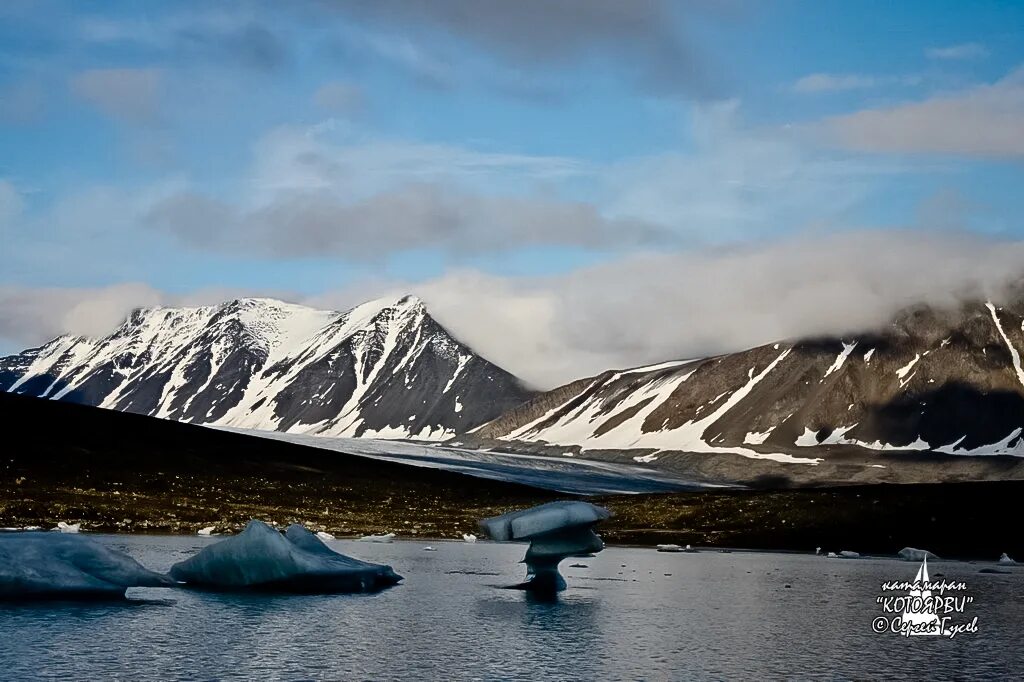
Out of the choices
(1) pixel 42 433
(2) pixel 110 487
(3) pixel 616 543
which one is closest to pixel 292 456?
(1) pixel 42 433

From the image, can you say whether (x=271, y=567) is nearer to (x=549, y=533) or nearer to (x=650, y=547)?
(x=549, y=533)

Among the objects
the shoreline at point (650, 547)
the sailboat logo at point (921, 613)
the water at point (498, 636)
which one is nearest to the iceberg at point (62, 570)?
the water at point (498, 636)

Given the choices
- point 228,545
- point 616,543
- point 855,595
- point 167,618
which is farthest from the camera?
point 616,543

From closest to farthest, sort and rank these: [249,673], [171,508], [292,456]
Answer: [249,673] < [171,508] < [292,456]

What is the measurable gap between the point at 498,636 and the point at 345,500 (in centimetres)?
9731

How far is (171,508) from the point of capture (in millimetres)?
107438

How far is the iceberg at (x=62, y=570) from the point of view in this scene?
41.9 m

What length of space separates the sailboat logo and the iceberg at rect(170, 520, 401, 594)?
73.4 feet

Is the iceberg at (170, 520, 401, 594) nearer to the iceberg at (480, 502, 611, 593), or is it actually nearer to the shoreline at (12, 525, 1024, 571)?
the iceberg at (480, 502, 611, 593)

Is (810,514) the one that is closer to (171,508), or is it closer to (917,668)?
(171,508)

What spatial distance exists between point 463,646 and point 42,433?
399 ft

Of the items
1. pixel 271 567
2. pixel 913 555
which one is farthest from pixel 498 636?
pixel 913 555

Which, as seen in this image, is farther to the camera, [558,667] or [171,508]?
[171,508]

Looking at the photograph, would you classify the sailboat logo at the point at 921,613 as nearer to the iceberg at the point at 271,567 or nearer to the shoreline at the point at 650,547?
the iceberg at the point at 271,567
